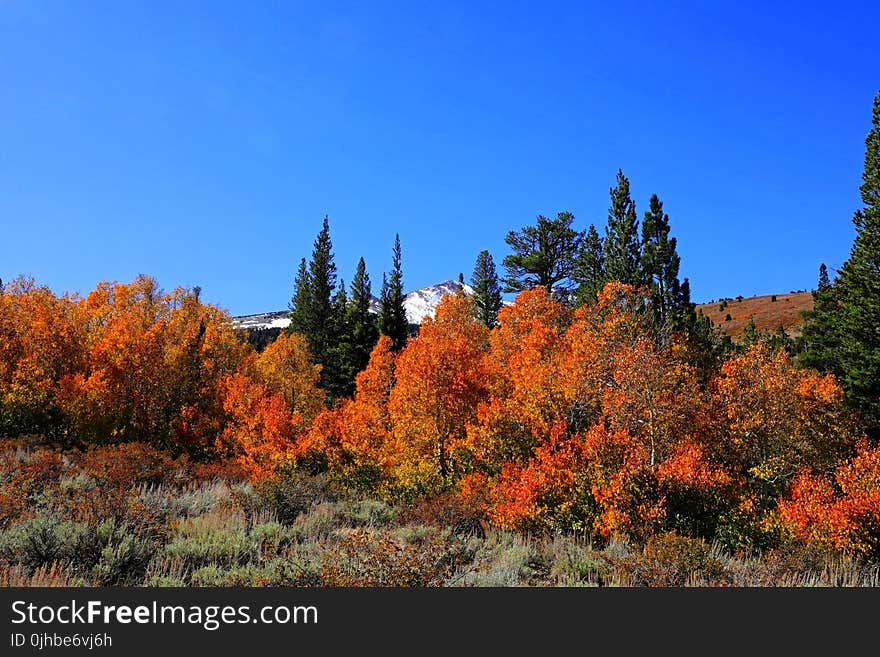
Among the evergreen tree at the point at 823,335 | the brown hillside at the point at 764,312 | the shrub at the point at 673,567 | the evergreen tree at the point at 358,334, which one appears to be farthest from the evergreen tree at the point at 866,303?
the brown hillside at the point at 764,312

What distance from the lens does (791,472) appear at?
25719 mm

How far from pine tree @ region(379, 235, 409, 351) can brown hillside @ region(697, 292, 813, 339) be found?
67273 millimetres

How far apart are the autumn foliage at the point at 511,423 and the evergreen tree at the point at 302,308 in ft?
81.3

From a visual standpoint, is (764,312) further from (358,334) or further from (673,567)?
(673,567)

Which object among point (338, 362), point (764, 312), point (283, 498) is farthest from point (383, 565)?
point (764, 312)

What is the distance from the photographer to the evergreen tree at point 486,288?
6538cm

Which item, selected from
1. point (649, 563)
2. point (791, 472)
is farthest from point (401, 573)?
point (791, 472)

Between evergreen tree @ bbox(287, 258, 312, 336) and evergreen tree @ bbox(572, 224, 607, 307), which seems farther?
evergreen tree @ bbox(287, 258, 312, 336)

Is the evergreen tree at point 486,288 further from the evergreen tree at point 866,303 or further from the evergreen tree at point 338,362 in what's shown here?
the evergreen tree at point 866,303

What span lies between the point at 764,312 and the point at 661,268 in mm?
100240

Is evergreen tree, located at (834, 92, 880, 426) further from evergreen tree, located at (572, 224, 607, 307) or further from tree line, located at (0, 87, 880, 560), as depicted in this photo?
evergreen tree, located at (572, 224, 607, 307)

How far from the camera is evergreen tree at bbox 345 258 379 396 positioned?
62.9m

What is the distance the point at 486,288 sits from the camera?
66438 millimetres

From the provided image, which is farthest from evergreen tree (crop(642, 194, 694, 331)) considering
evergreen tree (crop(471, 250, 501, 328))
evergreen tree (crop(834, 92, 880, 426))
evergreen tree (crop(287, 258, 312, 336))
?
evergreen tree (crop(287, 258, 312, 336))
